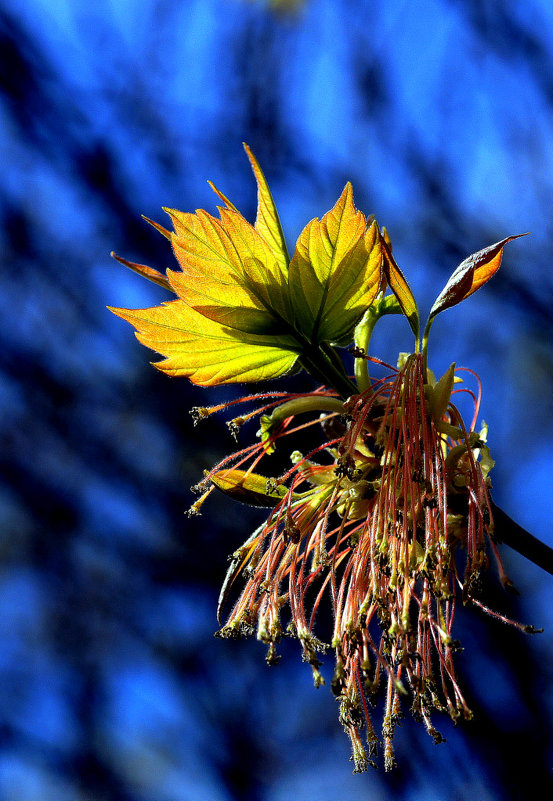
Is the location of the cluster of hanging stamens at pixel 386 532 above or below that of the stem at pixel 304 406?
below

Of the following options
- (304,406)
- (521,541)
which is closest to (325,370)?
(304,406)

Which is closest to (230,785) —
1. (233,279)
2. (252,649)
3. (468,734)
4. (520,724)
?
(252,649)

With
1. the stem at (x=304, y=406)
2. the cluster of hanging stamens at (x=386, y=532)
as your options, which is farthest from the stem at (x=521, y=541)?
the stem at (x=304, y=406)

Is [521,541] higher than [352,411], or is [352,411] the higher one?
[352,411]

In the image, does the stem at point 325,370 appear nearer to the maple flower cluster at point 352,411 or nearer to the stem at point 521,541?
the maple flower cluster at point 352,411

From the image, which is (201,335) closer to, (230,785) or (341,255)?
(341,255)

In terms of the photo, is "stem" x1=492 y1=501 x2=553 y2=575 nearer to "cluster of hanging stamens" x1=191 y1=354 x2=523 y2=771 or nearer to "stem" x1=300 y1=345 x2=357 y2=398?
"cluster of hanging stamens" x1=191 y1=354 x2=523 y2=771

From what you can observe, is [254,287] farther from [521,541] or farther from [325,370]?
[521,541]
